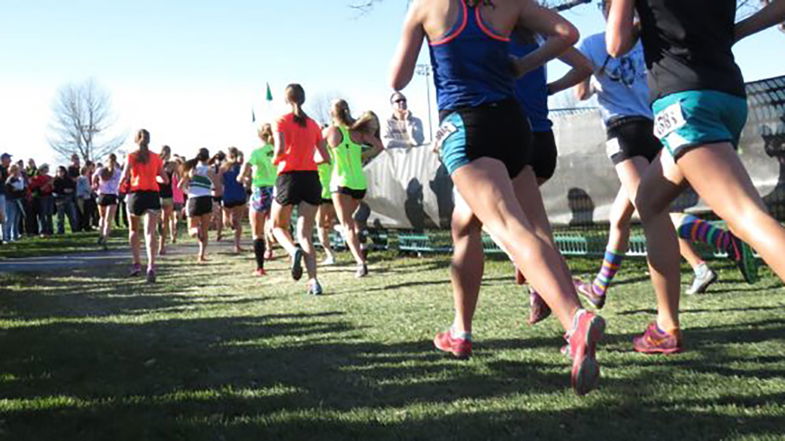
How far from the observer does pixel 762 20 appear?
119 inches

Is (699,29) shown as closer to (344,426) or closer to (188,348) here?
(344,426)

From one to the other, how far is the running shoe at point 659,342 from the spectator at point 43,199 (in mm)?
22158

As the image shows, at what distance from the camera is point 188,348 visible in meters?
4.72


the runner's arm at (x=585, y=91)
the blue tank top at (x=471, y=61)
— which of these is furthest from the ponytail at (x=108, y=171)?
the blue tank top at (x=471, y=61)

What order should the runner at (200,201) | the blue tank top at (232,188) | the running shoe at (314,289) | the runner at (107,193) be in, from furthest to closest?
1. the runner at (107,193)
2. the blue tank top at (232,188)
3. the runner at (200,201)
4. the running shoe at (314,289)

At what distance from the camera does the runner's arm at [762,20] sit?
117 inches

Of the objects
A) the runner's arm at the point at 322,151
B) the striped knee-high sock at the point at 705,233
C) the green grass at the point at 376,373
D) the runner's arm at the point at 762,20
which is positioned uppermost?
the runner's arm at the point at 762,20

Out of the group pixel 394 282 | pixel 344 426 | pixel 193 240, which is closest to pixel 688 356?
pixel 344 426

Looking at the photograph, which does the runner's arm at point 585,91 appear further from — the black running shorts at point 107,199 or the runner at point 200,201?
the black running shorts at point 107,199

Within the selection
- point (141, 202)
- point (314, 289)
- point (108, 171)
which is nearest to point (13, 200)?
point (108, 171)

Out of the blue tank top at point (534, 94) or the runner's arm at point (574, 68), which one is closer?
the runner's arm at point (574, 68)

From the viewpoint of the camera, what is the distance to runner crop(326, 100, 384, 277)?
880cm

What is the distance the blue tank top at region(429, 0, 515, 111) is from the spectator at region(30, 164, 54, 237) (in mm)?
22131

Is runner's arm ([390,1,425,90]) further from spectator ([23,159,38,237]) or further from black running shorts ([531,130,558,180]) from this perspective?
spectator ([23,159,38,237])
